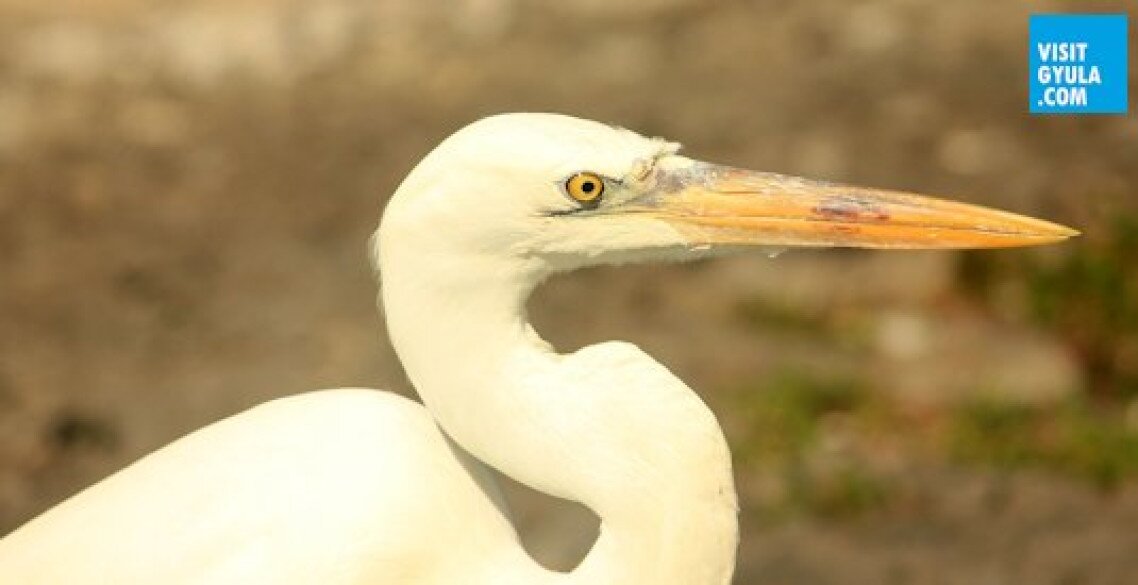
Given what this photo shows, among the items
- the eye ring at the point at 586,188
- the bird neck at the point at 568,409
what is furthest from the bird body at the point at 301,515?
the eye ring at the point at 586,188

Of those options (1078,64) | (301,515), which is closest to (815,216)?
(301,515)

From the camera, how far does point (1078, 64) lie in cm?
745

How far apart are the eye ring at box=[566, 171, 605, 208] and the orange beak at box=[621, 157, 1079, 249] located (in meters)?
0.13

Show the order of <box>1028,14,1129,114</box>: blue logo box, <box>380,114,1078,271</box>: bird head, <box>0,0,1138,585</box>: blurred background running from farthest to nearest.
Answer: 1. <box>1028,14,1129,114</box>: blue logo box
2. <box>0,0,1138,585</box>: blurred background
3. <box>380,114,1078,271</box>: bird head

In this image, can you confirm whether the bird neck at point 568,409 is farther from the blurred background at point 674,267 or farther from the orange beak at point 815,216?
the blurred background at point 674,267

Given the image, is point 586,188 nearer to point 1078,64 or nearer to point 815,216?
point 815,216

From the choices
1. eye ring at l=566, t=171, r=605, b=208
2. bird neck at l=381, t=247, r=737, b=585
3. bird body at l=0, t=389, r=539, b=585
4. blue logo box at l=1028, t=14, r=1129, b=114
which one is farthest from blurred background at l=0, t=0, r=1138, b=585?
eye ring at l=566, t=171, r=605, b=208

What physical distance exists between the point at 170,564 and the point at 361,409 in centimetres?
42

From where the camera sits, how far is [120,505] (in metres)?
3.48

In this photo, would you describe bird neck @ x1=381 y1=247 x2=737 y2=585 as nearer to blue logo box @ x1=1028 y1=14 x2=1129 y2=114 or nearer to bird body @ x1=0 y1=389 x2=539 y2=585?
bird body @ x1=0 y1=389 x2=539 y2=585

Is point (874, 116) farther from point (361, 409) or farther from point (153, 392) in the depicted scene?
point (361, 409)

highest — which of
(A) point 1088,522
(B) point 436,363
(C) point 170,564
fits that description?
(B) point 436,363

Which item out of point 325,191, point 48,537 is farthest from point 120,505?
point 325,191

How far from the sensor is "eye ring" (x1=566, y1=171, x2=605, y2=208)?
10.4 ft
